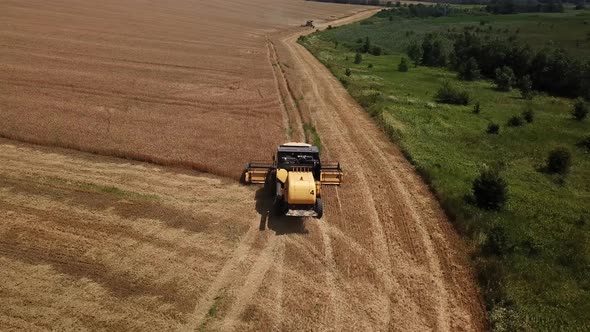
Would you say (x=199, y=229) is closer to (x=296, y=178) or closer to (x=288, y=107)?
(x=296, y=178)

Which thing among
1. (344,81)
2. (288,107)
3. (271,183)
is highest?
(344,81)

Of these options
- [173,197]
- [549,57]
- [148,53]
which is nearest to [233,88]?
[148,53]

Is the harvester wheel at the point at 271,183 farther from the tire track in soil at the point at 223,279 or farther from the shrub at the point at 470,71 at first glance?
the shrub at the point at 470,71

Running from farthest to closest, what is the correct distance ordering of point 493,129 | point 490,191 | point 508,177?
point 493,129 < point 508,177 < point 490,191

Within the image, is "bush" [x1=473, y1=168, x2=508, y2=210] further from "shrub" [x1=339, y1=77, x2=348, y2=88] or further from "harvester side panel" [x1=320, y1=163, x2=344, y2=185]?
"shrub" [x1=339, y1=77, x2=348, y2=88]

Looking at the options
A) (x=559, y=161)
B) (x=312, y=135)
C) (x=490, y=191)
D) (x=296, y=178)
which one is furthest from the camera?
(x=312, y=135)

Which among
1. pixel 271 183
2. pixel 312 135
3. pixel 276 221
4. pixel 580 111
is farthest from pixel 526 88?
pixel 276 221

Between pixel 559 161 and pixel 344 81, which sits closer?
pixel 559 161

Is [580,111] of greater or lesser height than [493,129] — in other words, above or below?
above
